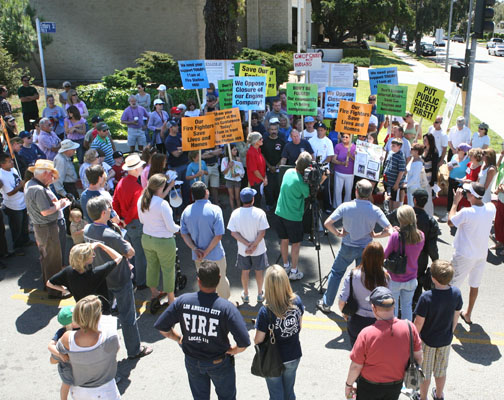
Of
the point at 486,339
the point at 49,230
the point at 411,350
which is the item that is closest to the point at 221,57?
the point at 49,230

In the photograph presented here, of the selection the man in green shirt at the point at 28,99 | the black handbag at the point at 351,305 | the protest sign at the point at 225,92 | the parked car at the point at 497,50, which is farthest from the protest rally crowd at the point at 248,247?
the parked car at the point at 497,50

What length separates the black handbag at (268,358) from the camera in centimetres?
405

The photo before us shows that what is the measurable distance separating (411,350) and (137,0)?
2581 centimetres

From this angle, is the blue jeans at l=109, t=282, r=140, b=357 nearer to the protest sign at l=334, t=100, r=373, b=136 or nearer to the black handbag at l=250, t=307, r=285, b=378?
the black handbag at l=250, t=307, r=285, b=378

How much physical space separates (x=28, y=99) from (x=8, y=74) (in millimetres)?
7771

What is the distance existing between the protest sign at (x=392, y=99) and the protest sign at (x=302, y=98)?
5.08 feet

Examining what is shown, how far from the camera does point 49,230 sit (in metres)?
7.08

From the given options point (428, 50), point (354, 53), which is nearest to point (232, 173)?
point (354, 53)

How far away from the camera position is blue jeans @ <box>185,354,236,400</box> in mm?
Result: 4086

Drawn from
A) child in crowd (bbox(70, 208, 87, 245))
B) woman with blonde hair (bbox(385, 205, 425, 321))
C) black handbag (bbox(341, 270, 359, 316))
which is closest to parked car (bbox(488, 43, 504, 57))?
woman with blonde hair (bbox(385, 205, 425, 321))

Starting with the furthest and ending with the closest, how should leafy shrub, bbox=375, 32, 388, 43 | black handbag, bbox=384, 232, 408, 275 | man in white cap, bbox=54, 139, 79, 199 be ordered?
leafy shrub, bbox=375, 32, 388, 43 < man in white cap, bbox=54, 139, 79, 199 < black handbag, bbox=384, 232, 408, 275

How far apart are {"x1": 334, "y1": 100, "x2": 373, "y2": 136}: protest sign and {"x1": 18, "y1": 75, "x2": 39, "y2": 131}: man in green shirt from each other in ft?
31.4

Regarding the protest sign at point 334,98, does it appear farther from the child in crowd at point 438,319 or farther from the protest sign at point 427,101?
the child in crowd at point 438,319

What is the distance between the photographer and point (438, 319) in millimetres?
4578
